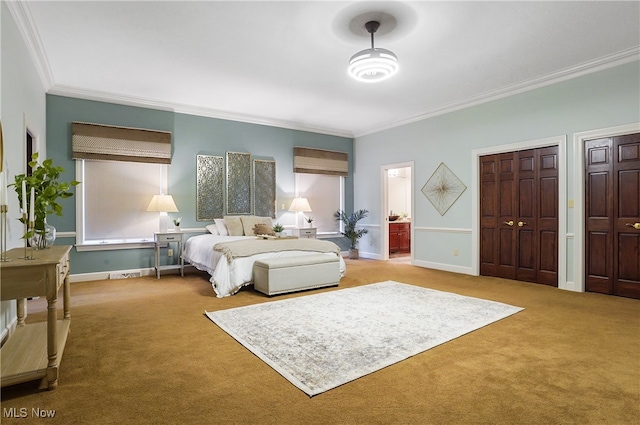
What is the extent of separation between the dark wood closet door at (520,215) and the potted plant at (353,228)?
9.18 ft

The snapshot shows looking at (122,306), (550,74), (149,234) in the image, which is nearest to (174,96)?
(149,234)

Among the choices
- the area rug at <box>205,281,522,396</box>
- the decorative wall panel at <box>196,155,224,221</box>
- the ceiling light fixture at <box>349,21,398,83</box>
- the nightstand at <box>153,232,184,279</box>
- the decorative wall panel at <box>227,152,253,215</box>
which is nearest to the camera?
the area rug at <box>205,281,522,396</box>

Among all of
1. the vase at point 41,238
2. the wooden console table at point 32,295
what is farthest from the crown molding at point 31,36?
the wooden console table at point 32,295

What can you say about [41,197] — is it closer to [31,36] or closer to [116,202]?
[31,36]

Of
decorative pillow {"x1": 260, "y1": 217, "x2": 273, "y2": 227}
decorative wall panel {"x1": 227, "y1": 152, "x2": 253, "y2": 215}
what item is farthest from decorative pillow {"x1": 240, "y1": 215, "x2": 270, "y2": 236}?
decorative wall panel {"x1": 227, "y1": 152, "x2": 253, "y2": 215}

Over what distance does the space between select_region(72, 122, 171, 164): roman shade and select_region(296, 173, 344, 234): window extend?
2744 millimetres

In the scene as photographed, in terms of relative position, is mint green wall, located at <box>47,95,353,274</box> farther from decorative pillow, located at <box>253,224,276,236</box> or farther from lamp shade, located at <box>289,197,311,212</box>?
decorative pillow, located at <box>253,224,276,236</box>

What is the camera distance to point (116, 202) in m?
5.64

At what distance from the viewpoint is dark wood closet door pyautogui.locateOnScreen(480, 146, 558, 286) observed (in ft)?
16.2

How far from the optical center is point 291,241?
16.7ft

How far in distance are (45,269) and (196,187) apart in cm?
436

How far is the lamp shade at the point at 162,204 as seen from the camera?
18.4 feet

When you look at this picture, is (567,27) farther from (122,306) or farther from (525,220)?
(122,306)

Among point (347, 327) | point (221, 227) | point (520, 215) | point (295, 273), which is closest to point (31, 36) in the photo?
point (221, 227)
